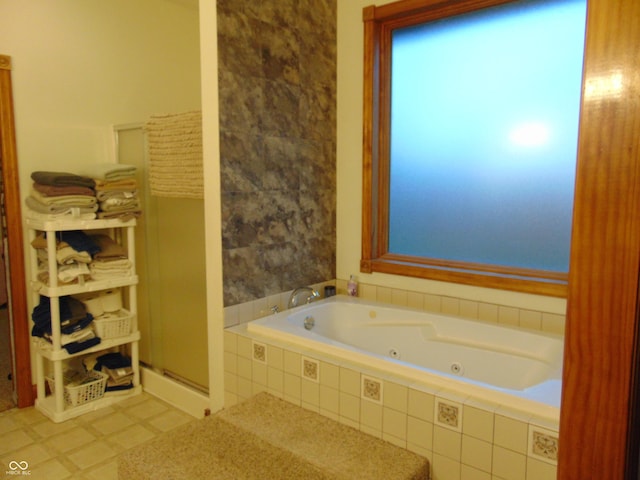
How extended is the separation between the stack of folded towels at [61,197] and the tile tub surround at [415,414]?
125 cm

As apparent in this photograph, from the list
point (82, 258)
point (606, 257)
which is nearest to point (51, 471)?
point (82, 258)

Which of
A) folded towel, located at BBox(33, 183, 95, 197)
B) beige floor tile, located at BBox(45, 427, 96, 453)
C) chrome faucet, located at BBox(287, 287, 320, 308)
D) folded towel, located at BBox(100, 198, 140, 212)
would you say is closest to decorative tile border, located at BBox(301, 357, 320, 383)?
chrome faucet, located at BBox(287, 287, 320, 308)

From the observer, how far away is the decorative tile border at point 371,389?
1.84 meters

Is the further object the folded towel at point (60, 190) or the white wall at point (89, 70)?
the white wall at point (89, 70)

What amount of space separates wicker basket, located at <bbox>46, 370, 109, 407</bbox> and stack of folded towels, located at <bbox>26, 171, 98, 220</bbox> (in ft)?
3.23

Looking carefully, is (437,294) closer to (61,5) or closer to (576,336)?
(576,336)

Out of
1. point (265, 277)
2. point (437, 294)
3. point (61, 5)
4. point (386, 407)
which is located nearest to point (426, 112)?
point (437, 294)

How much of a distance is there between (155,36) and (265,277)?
6.56ft

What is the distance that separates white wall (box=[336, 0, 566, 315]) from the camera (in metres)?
2.83

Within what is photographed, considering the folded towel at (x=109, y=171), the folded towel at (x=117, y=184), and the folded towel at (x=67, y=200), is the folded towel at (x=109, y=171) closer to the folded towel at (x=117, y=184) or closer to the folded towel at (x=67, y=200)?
the folded towel at (x=117, y=184)

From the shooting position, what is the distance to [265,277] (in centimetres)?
262

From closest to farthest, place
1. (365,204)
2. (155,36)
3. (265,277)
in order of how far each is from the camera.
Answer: (265,277), (365,204), (155,36)

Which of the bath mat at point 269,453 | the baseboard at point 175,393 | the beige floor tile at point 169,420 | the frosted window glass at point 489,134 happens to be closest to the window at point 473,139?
the frosted window glass at point 489,134

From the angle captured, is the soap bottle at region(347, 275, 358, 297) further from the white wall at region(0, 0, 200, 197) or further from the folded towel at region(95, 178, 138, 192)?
the white wall at region(0, 0, 200, 197)
